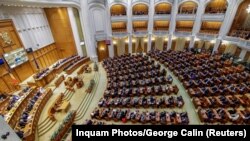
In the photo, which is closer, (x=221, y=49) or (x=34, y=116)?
(x=34, y=116)

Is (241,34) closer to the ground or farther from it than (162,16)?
closer to the ground

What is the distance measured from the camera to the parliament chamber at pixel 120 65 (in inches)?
426

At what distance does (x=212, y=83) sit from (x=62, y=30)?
19.4m

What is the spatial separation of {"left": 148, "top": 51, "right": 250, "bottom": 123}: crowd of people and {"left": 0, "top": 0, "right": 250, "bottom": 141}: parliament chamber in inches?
3.1

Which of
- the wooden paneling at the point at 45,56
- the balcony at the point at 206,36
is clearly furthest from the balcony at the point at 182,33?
the wooden paneling at the point at 45,56

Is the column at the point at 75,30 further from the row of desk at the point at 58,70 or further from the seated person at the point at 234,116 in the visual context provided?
the seated person at the point at 234,116

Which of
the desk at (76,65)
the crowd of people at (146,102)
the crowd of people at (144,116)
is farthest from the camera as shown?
the desk at (76,65)

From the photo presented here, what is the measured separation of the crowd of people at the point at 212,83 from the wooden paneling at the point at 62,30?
516 inches

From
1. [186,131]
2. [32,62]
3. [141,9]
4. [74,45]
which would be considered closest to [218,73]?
[186,131]

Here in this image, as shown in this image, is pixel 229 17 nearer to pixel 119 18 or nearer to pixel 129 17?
pixel 129 17

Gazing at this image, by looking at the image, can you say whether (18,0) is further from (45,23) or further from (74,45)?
(74,45)

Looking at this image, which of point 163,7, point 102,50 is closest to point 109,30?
point 102,50

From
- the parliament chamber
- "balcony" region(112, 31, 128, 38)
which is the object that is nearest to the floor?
the parliament chamber

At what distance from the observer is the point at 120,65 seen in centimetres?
1927
